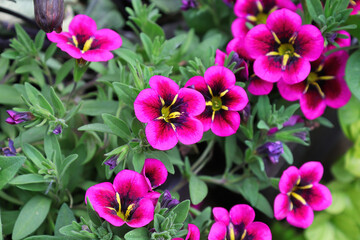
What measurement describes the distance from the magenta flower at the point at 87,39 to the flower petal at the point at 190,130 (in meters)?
0.16

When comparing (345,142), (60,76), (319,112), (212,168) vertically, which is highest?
(60,76)

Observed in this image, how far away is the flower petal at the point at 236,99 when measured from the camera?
60cm

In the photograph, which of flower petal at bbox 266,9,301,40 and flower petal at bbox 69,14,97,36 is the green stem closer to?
flower petal at bbox 69,14,97,36

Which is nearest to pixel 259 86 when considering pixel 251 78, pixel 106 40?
pixel 251 78

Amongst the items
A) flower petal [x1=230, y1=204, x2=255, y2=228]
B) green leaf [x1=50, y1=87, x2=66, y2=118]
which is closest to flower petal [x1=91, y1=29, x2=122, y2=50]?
green leaf [x1=50, y1=87, x2=66, y2=118]

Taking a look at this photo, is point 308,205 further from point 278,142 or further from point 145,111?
point 145,111

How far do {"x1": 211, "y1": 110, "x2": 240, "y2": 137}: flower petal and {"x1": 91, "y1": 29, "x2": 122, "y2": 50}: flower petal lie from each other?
0.19m

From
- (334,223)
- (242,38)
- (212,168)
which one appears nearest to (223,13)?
(242,38)

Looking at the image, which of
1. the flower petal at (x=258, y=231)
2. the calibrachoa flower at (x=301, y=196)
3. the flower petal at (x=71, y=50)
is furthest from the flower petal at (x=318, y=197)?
the flower petal at (x=71, y=50)

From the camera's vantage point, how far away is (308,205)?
0.64 m

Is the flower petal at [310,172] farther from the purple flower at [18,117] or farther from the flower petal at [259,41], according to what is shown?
the purple flower at [18,117]

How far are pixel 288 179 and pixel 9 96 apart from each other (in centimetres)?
49

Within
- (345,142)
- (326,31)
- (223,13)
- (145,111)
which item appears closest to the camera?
(145,111)

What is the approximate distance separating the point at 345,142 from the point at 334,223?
0.39 metres
